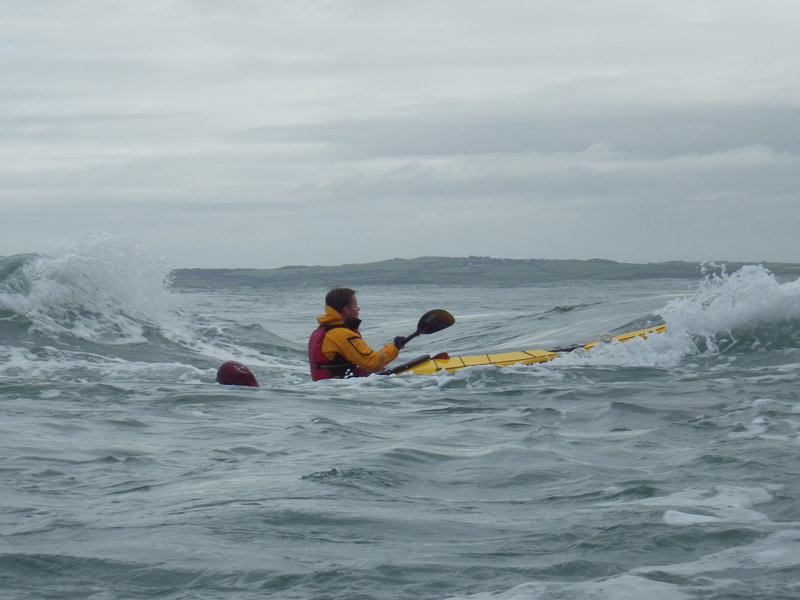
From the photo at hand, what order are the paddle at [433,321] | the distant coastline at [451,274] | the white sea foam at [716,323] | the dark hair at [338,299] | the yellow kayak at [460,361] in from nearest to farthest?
the dark hair at [338,299]
the yellow kayak at [460,361]
the white sea foam at [716,323]
the paddle at [433,321]
the distant coastline at [451,274]

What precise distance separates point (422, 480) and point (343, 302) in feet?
14.5

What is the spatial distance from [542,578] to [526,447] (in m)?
2.52

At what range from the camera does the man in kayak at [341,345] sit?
9.31 metres

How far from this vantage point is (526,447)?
5.93 metres

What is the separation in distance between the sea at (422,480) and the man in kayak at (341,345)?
0.78 feet

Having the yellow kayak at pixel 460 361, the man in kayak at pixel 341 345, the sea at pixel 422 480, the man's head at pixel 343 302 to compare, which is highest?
the man's head at pixel 343 302

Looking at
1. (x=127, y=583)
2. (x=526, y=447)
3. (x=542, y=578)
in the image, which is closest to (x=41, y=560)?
(x=127, y=583)

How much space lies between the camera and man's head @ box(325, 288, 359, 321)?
30.5 ft

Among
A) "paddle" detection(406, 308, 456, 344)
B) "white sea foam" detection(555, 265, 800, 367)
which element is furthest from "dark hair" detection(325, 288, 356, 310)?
"white sea foam" detection(555, 265, 800, 367)

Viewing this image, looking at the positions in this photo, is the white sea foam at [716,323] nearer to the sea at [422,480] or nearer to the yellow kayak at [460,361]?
the sea at [422,480]

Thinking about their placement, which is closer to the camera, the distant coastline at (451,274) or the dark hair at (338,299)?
the dark hair at (338,299)

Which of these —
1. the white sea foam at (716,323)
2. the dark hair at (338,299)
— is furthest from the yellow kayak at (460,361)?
the dark hair at (338,299)

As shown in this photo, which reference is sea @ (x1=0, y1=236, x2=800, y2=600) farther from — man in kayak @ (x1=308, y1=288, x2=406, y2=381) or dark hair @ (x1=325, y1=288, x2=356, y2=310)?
dark hair @ (x1=325, y1=288, x2=356, y2=310)

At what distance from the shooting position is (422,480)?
16.5ft
